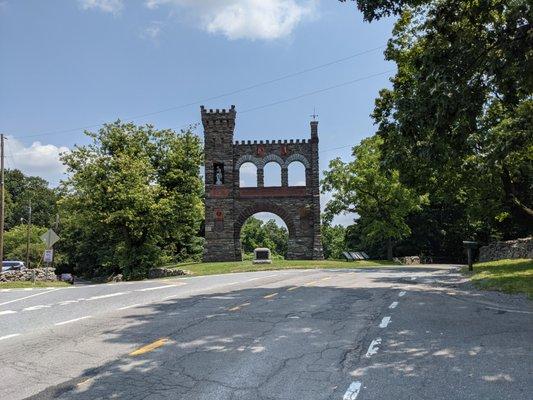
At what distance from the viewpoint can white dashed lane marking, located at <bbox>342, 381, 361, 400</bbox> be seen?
17.2ft

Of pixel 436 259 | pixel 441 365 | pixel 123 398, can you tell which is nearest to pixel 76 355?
pixel 123 398

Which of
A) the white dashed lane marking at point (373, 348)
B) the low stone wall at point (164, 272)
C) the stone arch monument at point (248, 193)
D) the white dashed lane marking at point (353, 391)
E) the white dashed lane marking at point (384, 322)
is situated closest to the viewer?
the white dashed lane marking at point (353, 391)

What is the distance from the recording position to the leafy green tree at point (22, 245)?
71562mm

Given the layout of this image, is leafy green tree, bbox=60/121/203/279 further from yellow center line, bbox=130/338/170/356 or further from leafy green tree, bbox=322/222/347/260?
leafy green tree, bbox=322/222/347/260

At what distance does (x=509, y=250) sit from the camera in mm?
30781

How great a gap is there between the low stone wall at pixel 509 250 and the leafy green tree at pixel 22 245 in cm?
5809

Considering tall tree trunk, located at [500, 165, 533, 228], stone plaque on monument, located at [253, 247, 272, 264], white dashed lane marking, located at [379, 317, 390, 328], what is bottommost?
white dashed lane marking, located at [379, 317, 390, 328]

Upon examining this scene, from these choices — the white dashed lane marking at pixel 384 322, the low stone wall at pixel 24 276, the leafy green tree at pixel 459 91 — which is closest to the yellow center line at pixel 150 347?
the white dashed lane marking at pixel 384 322

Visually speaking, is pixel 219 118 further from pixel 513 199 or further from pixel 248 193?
pixel 513 199

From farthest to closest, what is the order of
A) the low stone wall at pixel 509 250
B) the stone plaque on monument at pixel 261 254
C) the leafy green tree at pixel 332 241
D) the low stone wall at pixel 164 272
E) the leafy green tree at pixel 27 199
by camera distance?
the leafy green tree at pixel 27 199
the leafy green tree at pixel 332 241
the stone plaque on monument at pixel 261 254
the low stone wall at pixel 164 272
the low stone wall at pixel 509 250

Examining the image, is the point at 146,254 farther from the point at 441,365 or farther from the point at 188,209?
the point at 441,365

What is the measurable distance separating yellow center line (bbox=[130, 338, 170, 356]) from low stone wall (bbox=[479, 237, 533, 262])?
24863 millimetres

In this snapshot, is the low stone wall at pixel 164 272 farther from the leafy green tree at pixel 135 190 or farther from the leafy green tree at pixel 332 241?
the leafy green tree at pixel 332 241

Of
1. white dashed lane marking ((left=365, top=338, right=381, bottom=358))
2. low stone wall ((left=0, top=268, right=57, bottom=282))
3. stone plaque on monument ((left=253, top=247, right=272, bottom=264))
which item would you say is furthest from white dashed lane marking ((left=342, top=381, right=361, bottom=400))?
stone plaque on monument ((left=253, top=247, right=272, bottom=264))
